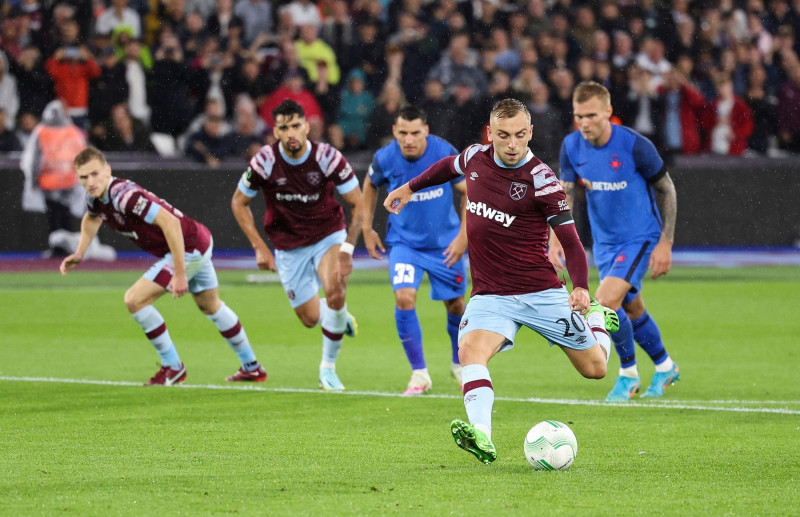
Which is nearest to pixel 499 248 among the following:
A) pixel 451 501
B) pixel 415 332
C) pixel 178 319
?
pixel 451 501

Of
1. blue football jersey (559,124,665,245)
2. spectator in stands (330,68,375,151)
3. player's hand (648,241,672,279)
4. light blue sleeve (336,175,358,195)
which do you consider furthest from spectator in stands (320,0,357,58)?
player's hand (648,241,672,279)

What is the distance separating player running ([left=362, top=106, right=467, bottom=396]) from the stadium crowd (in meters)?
9.22

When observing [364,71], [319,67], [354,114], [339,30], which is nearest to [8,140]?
[319,67]

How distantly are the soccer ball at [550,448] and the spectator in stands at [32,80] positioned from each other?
14460mm

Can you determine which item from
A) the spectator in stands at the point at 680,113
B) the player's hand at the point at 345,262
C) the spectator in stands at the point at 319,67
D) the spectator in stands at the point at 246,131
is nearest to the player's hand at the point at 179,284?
the player's hand at the point at 345,262

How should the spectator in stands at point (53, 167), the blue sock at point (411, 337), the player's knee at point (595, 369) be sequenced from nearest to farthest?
the player's knee at point (595, 369)
the blue sock at point (411, 337)
the spectator in stands at point (53, 167)

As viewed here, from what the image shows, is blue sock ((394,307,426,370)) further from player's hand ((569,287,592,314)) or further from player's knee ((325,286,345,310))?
player's hand ((569,287,592,314))

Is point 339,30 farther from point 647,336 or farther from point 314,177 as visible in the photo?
point 647,336

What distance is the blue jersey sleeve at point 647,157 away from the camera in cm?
928

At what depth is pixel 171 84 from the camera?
64.5 ft

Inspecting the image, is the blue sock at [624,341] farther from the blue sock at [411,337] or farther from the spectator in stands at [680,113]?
the spectator in stands at [680,113]

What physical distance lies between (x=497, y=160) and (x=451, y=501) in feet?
6.59

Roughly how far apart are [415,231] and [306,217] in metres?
0.99

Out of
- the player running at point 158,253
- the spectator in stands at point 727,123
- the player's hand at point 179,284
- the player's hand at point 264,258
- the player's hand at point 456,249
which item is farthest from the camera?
the spectator in stands at point 727,123
